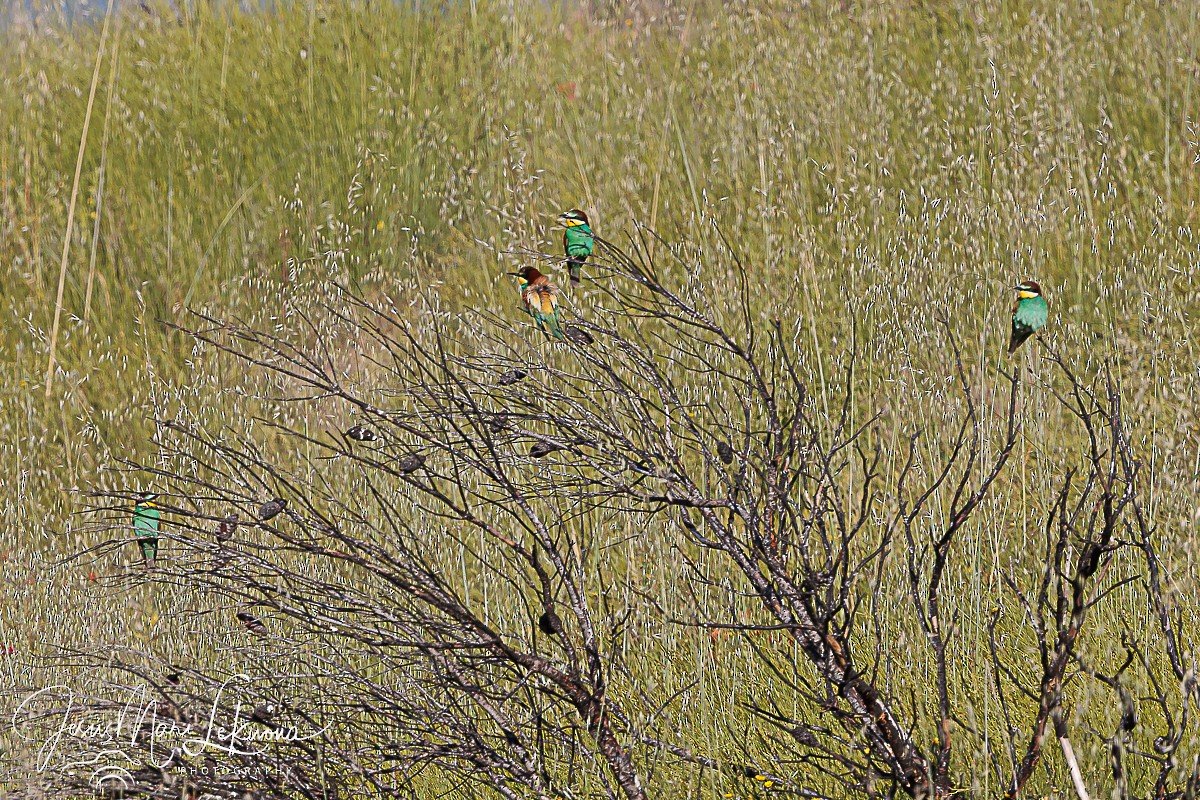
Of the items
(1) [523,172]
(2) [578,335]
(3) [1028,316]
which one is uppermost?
(1) [523,172]

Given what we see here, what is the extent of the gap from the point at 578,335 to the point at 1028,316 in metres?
1.66

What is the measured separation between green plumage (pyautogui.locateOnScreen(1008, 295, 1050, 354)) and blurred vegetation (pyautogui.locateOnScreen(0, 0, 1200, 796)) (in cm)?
8

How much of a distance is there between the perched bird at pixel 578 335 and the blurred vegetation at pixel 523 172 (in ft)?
3.48

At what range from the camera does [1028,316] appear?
317cm

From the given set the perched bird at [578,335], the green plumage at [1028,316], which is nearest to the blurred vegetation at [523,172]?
the green plumage at [1028,316]

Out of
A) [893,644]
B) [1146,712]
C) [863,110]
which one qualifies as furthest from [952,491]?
[863,110]

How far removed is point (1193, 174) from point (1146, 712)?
8.41 feet

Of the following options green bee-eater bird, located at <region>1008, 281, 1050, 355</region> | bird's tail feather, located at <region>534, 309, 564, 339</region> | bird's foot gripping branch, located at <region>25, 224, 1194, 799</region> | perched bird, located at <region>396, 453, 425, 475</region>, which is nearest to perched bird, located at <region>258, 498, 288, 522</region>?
bird's foot gripping branch, located at <region>25, 224, 1194, 799</region>

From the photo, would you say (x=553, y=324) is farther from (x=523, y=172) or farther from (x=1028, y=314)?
(x=523, y=172)

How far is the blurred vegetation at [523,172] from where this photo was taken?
12.2 feet

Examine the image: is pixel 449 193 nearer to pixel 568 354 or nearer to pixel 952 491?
pixel 568 354

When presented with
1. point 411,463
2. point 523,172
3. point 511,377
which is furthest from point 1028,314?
point 523,172

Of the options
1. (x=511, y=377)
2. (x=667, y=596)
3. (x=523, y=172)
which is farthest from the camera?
(x=523, y=172)

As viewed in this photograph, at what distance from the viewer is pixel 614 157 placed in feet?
17.8
